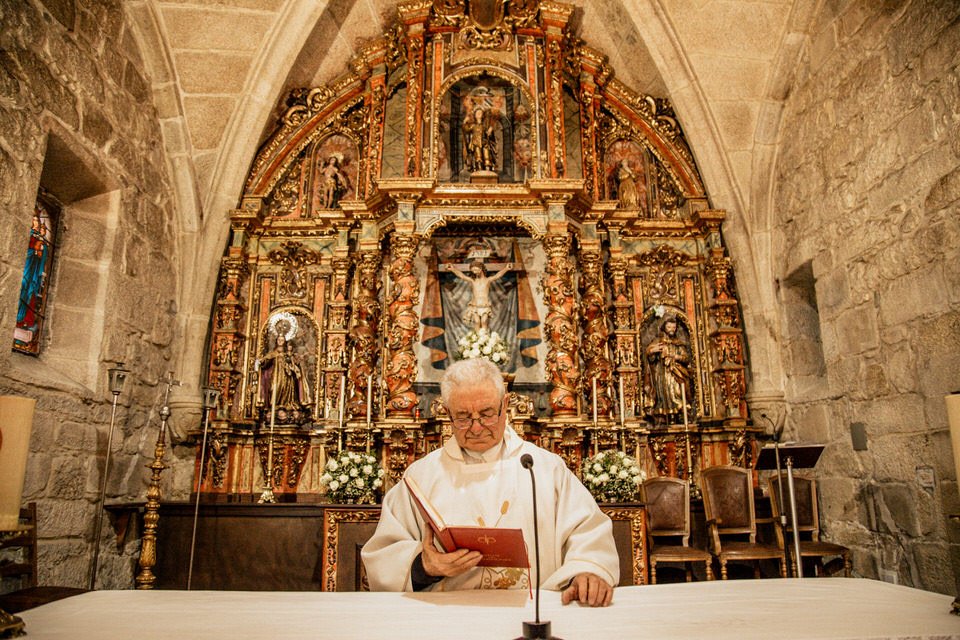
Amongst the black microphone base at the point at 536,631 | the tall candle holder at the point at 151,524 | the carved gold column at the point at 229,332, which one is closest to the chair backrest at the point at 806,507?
the black microphone base at the point at 536,631

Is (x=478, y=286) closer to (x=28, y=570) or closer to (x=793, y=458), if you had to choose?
(x=793, y=458)

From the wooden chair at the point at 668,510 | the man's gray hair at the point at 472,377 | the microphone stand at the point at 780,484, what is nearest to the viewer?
the man's gray hair at the point at 472,377

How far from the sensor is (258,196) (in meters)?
9.47

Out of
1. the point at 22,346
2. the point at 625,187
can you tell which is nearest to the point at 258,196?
the point at 22,346

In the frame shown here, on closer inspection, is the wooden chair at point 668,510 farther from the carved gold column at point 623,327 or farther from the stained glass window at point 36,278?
the stained glass window at point 36,278

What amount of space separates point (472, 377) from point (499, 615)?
4.39ft

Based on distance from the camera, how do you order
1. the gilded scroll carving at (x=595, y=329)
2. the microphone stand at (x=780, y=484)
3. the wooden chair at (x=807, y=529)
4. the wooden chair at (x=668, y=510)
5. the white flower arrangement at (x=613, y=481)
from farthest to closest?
1. the gilded scroll carving at (x=595, y=329)
2. the white flower arrangement at (x=613, y=481)
3. the wooden chair at (x=668, y=510)
4. the wooden chair at (x=807, y=529)
5. the microphone stand at (x=780, y=484)

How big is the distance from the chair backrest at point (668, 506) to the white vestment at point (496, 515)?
12.4 feet

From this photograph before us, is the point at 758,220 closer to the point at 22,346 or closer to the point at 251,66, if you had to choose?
the point at 251,66

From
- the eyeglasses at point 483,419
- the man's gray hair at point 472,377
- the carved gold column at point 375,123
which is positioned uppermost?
the carved gold column at point 375,123

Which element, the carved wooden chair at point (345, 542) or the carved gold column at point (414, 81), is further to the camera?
the carved gold column at point (414, 81)

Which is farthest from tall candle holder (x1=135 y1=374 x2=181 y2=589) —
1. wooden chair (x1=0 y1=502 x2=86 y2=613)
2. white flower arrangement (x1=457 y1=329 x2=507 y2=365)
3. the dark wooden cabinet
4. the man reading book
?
the man reading book

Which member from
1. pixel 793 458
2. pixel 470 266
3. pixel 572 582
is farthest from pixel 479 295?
pixel 572 582

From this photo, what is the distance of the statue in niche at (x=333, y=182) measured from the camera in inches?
380
